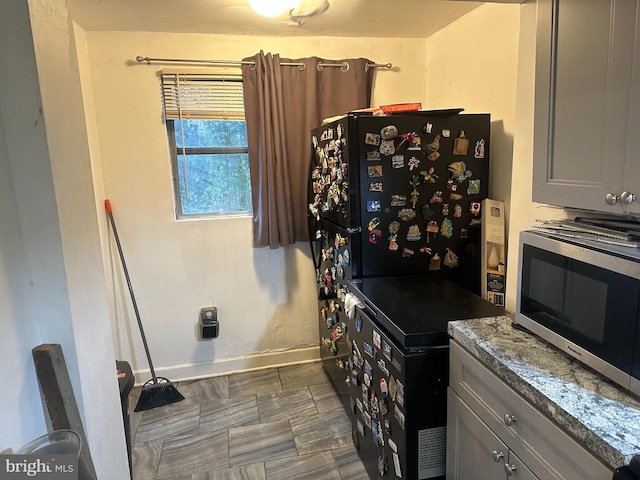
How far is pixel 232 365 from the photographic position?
3164 millimetres

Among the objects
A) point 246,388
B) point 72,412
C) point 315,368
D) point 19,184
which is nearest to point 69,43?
point 19,184

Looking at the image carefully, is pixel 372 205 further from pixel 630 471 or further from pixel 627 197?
pixel 630 471

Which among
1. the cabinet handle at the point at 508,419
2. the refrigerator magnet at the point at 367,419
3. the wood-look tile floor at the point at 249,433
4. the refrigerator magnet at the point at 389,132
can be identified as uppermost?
the refrigerator magnet at the point at 389,132

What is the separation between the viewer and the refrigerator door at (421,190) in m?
2.09

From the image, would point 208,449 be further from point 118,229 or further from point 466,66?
point 466,66

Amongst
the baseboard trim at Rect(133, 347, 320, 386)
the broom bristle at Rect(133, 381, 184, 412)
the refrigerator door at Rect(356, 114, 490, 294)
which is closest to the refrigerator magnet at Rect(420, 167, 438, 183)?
the refrigerator door at Rect(356, 114, 490, 294)

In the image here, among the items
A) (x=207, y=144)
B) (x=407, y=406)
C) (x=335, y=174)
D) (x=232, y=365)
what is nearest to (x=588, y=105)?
(x=407, y=406)

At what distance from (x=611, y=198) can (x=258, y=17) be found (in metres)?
2.13

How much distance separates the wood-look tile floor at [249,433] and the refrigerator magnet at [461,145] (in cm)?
166

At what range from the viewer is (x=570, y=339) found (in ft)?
3.79

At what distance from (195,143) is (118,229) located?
2.56 feet

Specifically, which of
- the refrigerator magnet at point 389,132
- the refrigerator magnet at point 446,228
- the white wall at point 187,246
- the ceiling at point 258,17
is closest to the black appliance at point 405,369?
the refrigerator magnet at point 446,228

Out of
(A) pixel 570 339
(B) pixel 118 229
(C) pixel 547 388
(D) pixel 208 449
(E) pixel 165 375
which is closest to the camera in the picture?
(C) pixel 547 388

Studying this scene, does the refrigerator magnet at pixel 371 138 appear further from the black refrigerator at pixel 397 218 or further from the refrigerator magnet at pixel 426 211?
the refrigerator magnet at pixel 426 211
